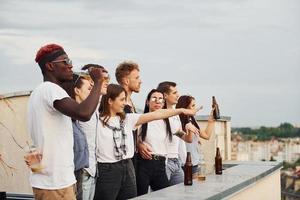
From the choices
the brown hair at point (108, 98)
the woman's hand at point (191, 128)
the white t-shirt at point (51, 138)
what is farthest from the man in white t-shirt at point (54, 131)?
the woman's hand at point (191, 128)

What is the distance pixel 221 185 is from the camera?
3727 millimetres

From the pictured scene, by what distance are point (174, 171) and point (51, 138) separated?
213 cm

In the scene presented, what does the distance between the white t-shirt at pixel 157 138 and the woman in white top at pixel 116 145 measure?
0.58 m

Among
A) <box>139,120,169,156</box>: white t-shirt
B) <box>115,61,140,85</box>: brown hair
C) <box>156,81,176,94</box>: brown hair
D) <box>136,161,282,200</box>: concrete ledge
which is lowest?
<box>136,161,282,200</box>: concrete ledge

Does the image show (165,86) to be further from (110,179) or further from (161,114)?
(110,179)

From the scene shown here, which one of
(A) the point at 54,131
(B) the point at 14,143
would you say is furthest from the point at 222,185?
(B) the point at 14,143

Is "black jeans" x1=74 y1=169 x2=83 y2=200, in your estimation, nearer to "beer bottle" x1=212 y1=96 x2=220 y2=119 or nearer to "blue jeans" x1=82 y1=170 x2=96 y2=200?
"blue jeans" x1=82 y1=170 x2=96 y2=200

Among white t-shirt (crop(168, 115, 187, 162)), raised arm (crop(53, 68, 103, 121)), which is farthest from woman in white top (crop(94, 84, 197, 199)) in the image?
raised arm (crop(53, 68, 103, 121))

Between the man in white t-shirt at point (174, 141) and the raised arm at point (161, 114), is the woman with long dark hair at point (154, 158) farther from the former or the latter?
the raised arm at point (161, 114)

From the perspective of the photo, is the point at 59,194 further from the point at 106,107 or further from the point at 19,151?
the point at 19,151

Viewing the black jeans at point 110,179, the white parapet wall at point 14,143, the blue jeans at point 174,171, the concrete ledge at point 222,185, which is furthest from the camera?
the white parapet wall at point 14,143

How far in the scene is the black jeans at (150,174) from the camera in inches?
170

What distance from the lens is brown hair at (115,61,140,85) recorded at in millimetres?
4180

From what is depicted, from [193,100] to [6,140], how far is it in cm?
270
